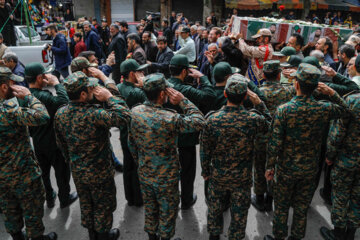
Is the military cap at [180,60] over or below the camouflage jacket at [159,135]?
over

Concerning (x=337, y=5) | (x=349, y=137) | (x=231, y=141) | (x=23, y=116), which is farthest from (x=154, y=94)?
(x=337, y=5)

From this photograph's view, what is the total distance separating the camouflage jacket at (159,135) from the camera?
256 centimetres

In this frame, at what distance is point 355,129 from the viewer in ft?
9.73

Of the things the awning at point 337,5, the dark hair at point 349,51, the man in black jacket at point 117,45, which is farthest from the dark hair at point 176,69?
the awning at point 337,5

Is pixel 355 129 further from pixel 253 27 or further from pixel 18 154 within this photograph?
pixel 253 27

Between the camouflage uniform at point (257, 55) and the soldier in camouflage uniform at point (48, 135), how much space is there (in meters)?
3.65

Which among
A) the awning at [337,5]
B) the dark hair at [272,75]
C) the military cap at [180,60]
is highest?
the awning at [337,5]

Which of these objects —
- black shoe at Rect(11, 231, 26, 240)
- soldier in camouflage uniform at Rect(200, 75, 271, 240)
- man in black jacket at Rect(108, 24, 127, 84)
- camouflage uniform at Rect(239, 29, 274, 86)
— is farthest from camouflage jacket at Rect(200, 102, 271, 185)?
man in black jacket at Rect(108, 24, 127, 84)

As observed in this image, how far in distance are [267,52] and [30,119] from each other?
171 inches

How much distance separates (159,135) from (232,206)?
110 cm

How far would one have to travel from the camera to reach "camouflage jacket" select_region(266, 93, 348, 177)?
2.66 meters

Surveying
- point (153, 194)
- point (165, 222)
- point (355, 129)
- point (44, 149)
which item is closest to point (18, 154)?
point (44, 149)

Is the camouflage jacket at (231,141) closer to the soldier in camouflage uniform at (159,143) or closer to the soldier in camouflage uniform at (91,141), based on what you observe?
the soldier in camouflage uniform at (159,143)

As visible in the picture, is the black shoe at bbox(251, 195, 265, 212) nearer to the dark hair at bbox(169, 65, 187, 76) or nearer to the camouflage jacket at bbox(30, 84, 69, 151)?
the dark hair at bbox(169, 65, 187, 76)
